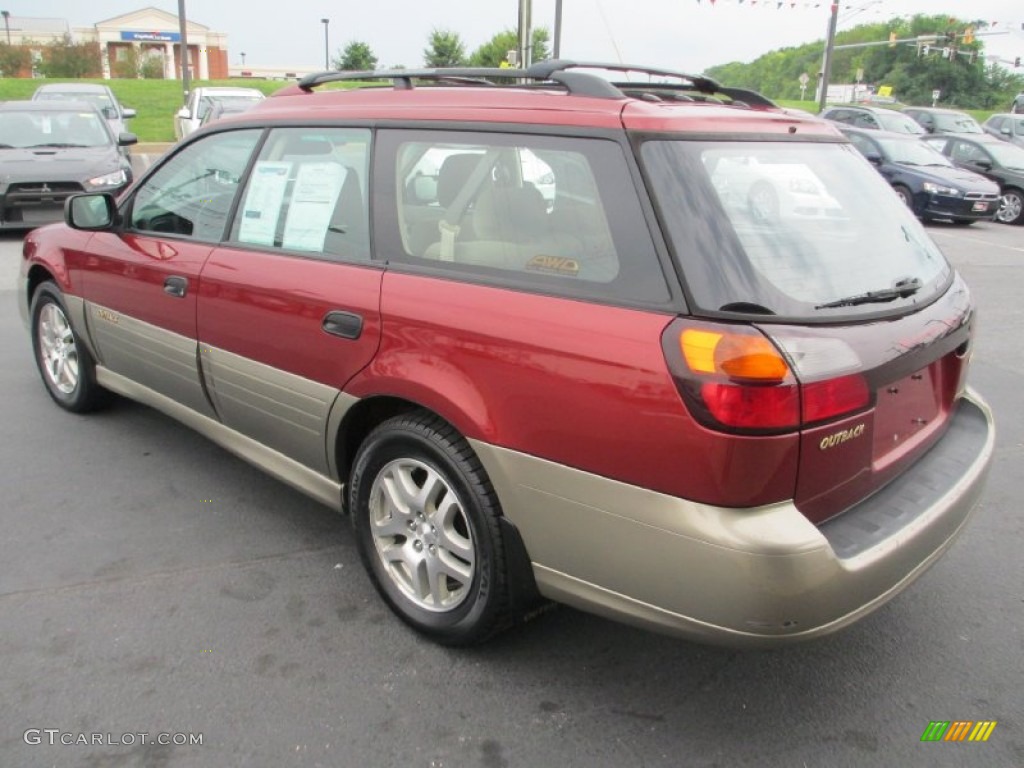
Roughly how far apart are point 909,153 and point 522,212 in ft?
50.3

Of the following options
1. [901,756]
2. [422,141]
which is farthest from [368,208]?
[901,756]

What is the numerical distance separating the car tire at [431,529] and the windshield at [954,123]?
76.2 ft

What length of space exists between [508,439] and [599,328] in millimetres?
413

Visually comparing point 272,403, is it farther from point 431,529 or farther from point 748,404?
point 748,404

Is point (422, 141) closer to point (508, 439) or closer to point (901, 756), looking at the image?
point (508, 439)

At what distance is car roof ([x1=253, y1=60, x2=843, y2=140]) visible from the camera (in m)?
2.40

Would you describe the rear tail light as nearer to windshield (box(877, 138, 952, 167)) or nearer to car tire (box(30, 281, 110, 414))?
car tire (box(30, 281, 110, 414))

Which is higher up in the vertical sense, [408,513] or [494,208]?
[494,208]

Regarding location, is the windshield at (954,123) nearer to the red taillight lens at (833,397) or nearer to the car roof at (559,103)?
the car roof at (559,103)

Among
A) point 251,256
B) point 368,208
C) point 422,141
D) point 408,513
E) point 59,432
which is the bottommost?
point 59,432

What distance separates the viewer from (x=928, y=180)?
14680 mm

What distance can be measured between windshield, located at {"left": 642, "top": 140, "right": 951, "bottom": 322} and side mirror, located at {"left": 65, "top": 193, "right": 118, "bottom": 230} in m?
2.94

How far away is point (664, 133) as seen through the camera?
7.58ft

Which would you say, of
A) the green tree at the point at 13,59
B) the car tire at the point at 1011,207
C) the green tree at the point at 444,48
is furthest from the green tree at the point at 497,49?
the green tree at the point at 13,59
